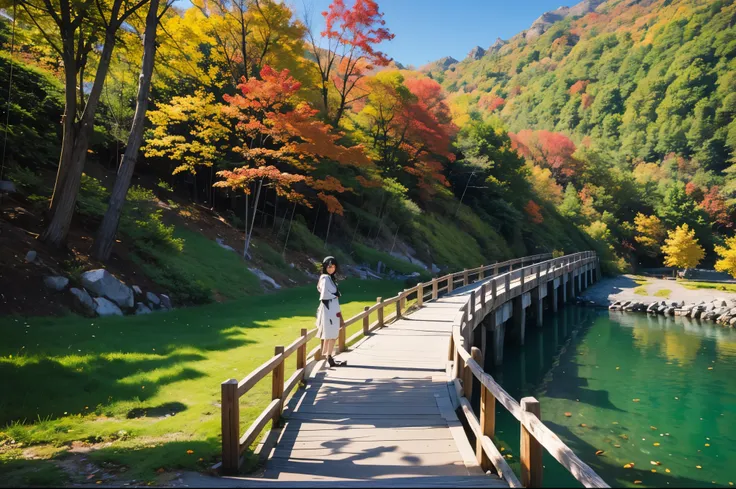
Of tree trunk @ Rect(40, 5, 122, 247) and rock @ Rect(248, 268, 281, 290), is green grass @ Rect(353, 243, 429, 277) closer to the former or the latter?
rock @ Rect(248, 268, 281, 290)

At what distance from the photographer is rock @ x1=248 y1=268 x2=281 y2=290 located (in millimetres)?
18091

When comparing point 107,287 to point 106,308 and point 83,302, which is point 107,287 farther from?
point 83,302

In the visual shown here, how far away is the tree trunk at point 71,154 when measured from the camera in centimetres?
1156

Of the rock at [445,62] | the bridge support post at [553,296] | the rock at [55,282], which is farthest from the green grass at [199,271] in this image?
the rock at [445,62]

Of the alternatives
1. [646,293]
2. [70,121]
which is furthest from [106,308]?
[646,293]

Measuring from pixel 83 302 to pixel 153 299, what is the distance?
1927 millimetres

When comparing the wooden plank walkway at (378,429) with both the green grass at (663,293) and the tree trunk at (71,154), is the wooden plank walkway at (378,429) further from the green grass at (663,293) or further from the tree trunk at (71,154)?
the green grass at (663,293)

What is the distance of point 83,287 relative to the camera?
11.0 meters

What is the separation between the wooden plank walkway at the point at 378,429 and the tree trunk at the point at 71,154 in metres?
8.12

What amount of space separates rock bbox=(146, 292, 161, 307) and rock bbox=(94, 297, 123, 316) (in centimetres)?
107

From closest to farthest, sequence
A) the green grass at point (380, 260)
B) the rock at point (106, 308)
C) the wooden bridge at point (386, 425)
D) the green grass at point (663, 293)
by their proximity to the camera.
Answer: the wooden bridge at point (386, 425) < the rock at point (106, 308) < the green grass at point (380, 260) < the green grass at point (663, 293)

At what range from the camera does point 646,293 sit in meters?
32.9

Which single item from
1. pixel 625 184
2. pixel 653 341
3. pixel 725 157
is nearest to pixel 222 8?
pixel 653 341

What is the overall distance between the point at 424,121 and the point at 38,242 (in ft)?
85.7
